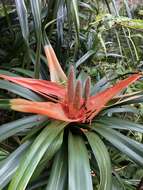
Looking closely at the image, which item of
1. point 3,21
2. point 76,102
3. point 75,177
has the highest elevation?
point 3,21

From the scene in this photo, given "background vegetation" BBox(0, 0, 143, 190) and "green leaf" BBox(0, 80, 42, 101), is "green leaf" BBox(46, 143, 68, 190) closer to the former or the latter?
"background vegetation" BBox(0, 0, 143, 190)

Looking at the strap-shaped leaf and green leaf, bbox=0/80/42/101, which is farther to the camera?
green leaf, bbox=0/80/42/101

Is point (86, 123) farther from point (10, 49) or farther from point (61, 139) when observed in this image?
A: point (10, 49)

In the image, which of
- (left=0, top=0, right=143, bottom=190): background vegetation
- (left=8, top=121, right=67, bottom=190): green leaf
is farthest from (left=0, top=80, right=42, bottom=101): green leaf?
(left=8, top=121, right=67, bottom=190): green leaf

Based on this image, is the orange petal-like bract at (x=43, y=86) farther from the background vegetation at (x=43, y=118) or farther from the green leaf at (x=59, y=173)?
the green leaf at (x=59, y=173)

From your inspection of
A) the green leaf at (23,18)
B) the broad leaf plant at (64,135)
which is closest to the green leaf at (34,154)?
the broad leaf plant at (64,135)

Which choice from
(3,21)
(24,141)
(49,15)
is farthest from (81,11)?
(24,141)
